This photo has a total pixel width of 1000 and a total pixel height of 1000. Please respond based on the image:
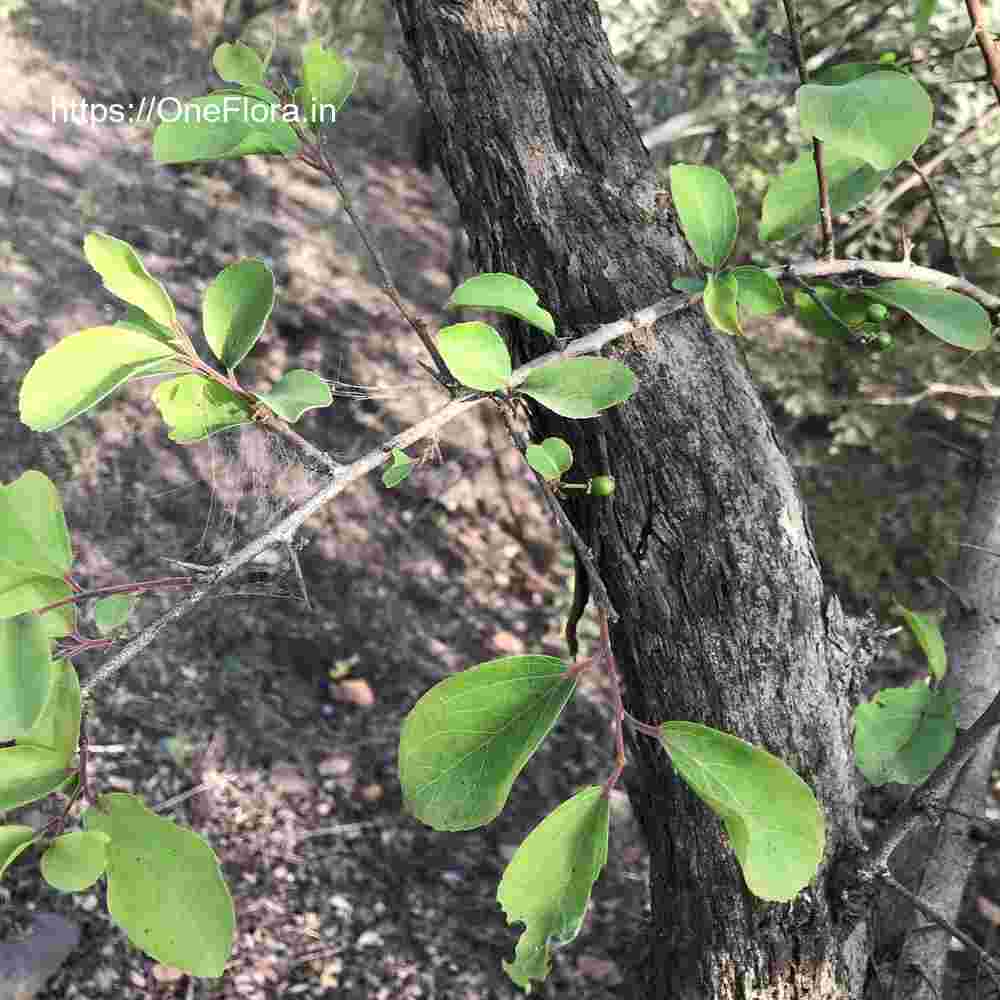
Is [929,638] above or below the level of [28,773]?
below

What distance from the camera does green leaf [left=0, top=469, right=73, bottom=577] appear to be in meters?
0.46

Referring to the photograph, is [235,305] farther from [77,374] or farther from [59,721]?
[59,721]

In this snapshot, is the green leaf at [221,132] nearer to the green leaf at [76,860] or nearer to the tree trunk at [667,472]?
the tree trunk at [667,472]

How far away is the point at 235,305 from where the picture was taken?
1.71ft

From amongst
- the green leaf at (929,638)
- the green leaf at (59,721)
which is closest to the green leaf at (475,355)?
the green leaf at (59,721)

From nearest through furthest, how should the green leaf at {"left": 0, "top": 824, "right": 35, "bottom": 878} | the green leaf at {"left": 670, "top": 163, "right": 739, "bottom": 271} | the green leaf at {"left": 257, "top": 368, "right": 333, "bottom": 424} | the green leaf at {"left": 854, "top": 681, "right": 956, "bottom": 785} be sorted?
the green leaf at {"left": 0, "top": 824, "right": 35, "bottom": 878}
the green leaf at {"left": 257, "top": 368, "right": 333, "bottom": 424}
the green leaf at {"left": 670, "top": 163, "right": 739, "bottom": 271}
the green leaf at {"left": 854, "top": 681, "right": 956, "bottom": 785}

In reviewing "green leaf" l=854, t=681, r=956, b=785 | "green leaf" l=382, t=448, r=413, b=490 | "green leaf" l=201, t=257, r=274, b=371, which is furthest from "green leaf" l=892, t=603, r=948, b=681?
"green leaf" l=201, t=257, r=274, b=371

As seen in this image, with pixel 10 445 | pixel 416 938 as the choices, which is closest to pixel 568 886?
pixel 416 938

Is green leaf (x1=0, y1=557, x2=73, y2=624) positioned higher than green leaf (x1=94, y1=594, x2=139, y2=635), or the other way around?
green leaf (x1=0, y1=557, x2=73, y2=624)

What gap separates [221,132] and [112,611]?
0.94 feet

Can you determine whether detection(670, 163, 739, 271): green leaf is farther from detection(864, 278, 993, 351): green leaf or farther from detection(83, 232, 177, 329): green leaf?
detection(83, 232, 177, 329): green leaf

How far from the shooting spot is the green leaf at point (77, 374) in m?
0.46

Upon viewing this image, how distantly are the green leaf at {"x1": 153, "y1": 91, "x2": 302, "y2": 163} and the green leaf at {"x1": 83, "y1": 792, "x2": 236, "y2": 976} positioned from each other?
0.37 meters

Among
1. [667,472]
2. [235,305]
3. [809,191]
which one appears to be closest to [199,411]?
[235,305]
